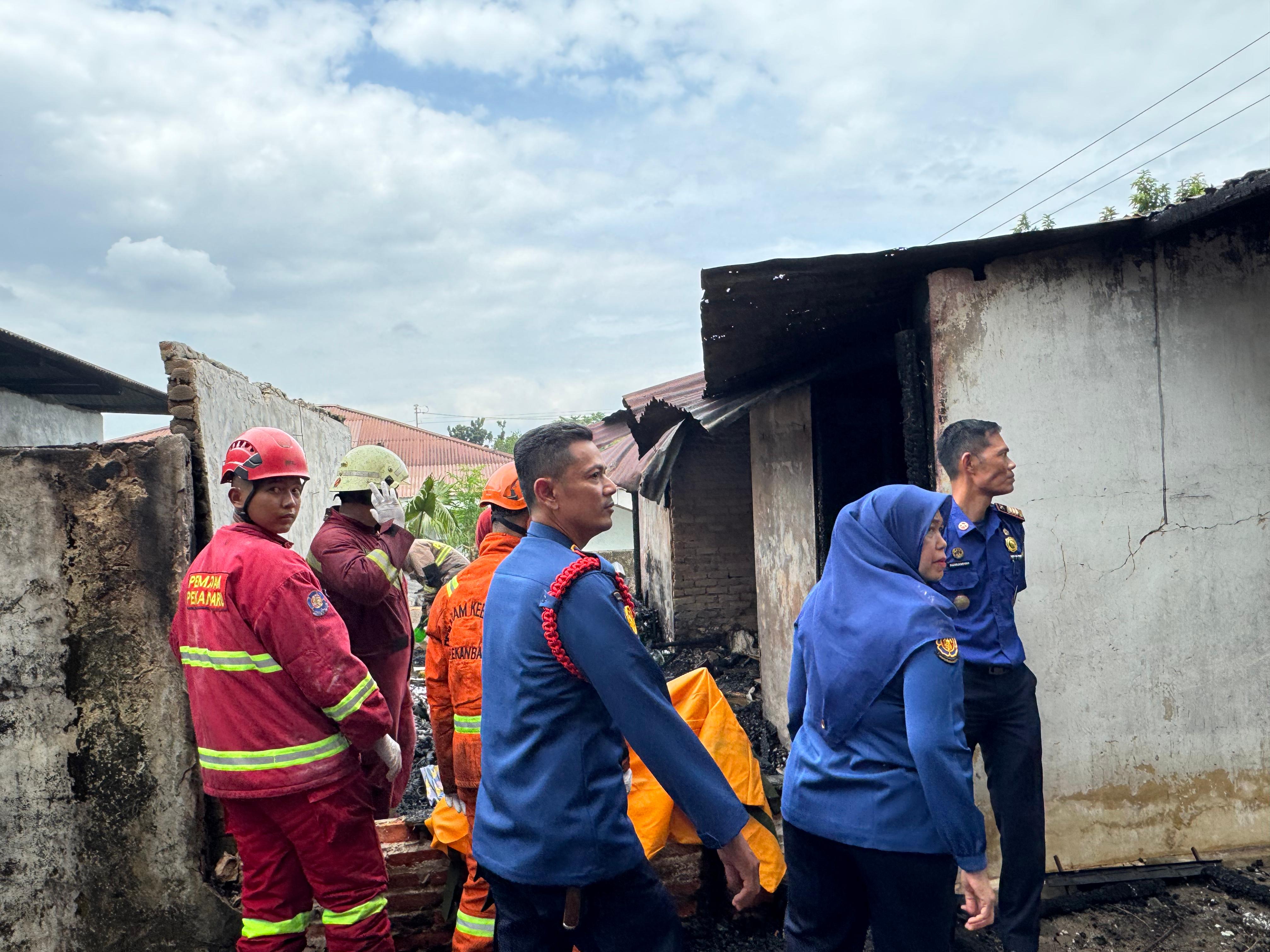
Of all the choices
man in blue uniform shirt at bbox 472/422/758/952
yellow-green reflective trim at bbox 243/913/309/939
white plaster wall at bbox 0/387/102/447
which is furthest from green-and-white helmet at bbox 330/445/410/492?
white plaster wall at bbox 0/387/102/447

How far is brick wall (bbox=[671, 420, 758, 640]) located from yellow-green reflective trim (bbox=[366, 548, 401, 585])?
208 inches

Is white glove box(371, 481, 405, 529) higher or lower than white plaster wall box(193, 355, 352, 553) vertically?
lower

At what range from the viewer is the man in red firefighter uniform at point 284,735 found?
2.44m

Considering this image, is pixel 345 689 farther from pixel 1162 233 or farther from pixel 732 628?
pixel 732 628

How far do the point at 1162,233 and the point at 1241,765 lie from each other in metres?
2.42

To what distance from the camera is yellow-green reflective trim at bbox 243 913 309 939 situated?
2.50 meters

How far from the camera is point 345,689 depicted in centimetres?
246

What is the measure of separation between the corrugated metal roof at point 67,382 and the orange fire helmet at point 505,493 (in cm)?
588

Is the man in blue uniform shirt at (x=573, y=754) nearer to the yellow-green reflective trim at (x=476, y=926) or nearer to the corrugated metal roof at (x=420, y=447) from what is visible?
the yellow-green reflective trim at (x=476, y=926)

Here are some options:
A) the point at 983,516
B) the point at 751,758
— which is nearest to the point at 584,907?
the point at 751,758

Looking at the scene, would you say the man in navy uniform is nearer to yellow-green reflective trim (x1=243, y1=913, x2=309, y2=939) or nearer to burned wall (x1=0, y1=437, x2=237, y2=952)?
yellow-green reflective trim (x1=243, y1=913, x2=309, y2=939)

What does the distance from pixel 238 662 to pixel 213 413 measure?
1834 mm

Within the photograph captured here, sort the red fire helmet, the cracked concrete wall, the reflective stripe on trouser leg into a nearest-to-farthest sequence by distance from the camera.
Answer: the red fire helmet < the reflective stripe on trouser leg < the cracked concrete wall

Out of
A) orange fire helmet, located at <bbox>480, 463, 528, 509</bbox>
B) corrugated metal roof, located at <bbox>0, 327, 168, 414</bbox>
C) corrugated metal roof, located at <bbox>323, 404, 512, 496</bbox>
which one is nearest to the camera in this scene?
orange fire helmet, located at <bbox>480, 463, 528, 509</bbox>
